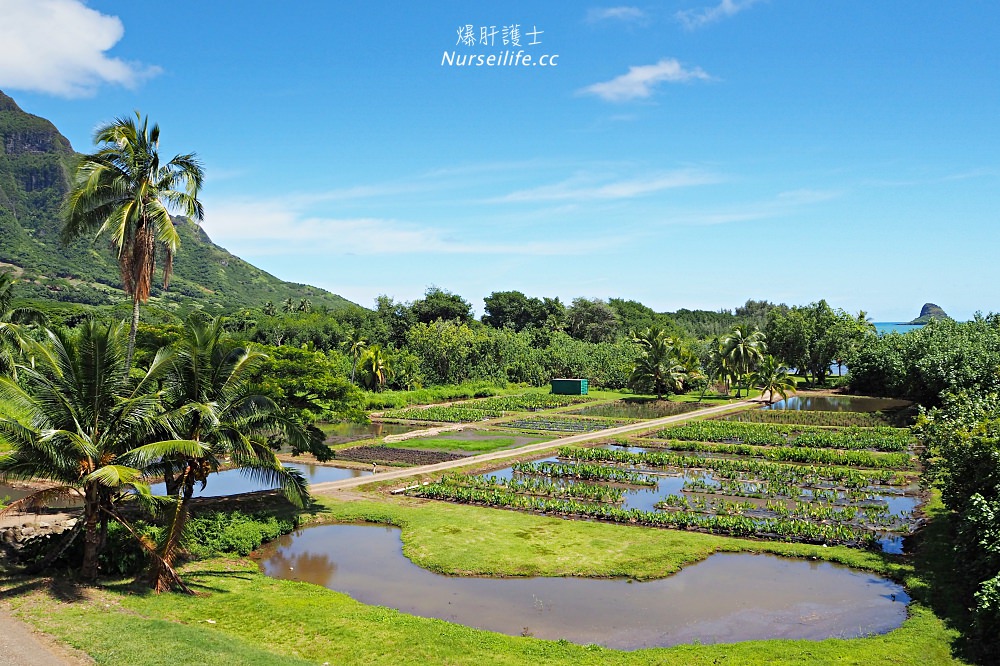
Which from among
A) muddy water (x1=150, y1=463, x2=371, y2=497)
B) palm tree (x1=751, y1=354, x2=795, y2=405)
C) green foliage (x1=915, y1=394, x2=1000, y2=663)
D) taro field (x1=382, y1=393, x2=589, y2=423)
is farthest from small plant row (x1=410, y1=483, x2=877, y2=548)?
palm tree (x1=751, y1=354, x2=795, y2=405)

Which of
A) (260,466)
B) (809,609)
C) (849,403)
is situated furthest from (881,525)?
(849,403)

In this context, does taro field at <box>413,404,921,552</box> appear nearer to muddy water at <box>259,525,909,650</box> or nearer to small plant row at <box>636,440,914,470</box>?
small plant row at <box>636,440,914,470</box>

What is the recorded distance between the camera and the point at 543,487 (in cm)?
2883

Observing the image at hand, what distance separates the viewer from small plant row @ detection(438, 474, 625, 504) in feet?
88.6

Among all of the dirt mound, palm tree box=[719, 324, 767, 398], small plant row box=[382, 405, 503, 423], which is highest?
palm tree box=[719, 324, 767, 398]

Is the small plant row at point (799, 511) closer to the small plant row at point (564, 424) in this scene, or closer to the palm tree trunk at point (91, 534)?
the palm tree trunk at point (91, 534)

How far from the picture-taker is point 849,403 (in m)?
59.6

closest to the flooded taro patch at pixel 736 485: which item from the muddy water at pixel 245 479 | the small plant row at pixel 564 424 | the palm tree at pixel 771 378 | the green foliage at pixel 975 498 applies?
the green foliage at pixel 975 498

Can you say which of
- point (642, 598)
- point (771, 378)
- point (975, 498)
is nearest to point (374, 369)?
point (771, 378)

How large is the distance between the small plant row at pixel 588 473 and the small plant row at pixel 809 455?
25.0 feet

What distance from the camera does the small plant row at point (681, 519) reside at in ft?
71.1

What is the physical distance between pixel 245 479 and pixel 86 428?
16798mm

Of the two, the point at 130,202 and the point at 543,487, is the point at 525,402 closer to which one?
the point at 543,487

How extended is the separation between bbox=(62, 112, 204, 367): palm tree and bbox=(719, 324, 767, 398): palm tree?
5322 cm
